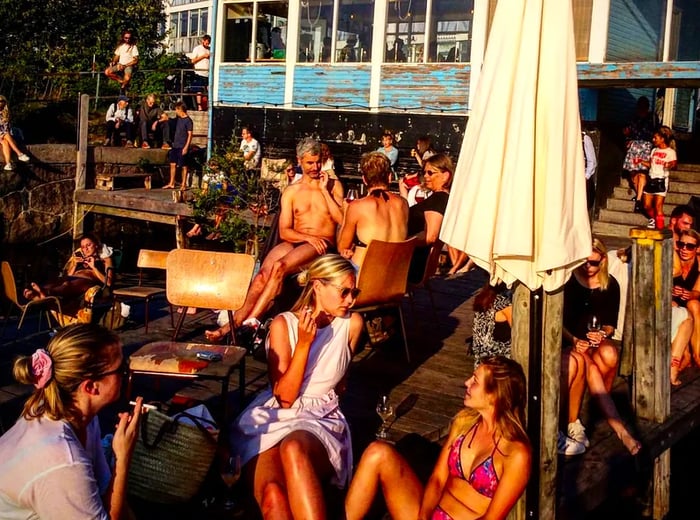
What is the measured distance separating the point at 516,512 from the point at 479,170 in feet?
5.17

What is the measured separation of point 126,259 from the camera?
18.8 metres

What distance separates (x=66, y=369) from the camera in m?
2.85

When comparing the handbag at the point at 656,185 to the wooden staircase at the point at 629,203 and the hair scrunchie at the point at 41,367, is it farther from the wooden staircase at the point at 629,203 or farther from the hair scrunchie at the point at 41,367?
the hair scrunchie at the point at 41,367

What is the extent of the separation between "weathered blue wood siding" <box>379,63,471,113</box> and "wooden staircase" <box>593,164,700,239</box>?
10.8 ft

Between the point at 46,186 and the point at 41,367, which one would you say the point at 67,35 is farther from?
the point at 41,367

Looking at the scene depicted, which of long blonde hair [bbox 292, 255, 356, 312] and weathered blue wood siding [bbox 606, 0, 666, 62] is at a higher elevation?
weathered blue wood siding [bbox 606, 0, 666, 62]

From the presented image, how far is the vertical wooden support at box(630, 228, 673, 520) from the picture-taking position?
5.60 metres

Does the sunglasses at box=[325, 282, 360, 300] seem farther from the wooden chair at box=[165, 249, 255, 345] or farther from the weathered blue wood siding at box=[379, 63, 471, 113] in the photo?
the weathered blue wood siding at box=[379, 63, 471, 113]

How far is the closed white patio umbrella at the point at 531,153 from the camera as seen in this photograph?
3.62m

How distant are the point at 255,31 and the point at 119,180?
4.46 metres

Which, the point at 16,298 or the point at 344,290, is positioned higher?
the point at 344,290

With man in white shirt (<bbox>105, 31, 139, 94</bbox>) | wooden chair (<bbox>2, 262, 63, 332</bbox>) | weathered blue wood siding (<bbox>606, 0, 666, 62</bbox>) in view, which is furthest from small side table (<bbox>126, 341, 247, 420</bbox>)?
man in white shirt (<bbox>105, 31, 139, 94</bbox>)

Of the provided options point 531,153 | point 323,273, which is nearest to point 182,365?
point 323,273

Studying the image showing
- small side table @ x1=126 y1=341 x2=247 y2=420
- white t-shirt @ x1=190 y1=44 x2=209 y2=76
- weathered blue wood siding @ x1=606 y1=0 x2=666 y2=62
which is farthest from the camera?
white t-shirt @ x1=190 y1=44 x2=209 y2=76
